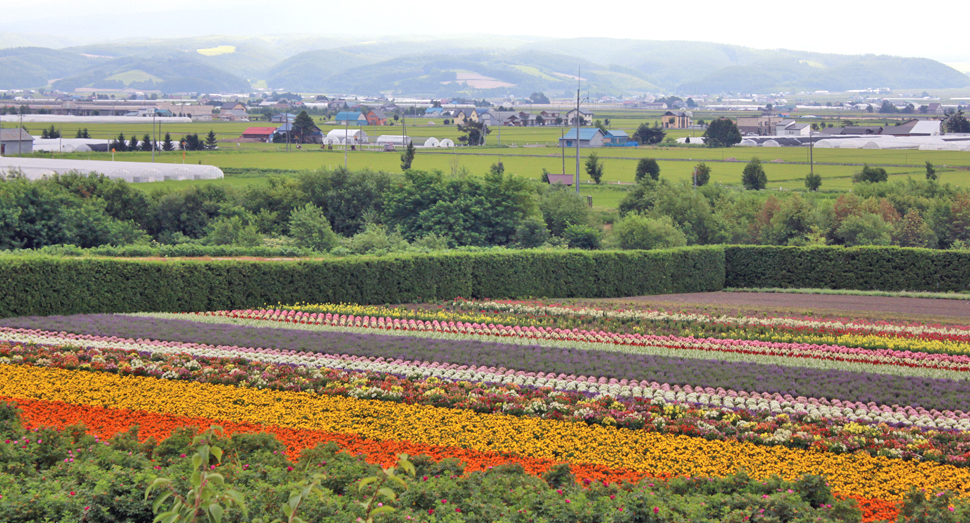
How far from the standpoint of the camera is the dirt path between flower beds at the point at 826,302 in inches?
1077

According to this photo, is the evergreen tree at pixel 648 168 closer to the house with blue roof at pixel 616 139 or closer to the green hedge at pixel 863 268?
the green hedge at pixel 863 268

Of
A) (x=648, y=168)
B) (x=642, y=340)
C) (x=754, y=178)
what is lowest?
(x=642, y=340)

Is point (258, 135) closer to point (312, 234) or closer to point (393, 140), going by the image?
point (393, 140)

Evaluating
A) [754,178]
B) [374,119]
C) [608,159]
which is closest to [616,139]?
[608,159]

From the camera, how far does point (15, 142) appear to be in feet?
261

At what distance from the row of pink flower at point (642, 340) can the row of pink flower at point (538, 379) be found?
4.14 meters

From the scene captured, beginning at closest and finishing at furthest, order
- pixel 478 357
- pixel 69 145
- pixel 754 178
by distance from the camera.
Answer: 1. pixel 478 357
2. pixel 754 178
3. pixel 69 145

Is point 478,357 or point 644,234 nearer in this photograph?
point 478,357

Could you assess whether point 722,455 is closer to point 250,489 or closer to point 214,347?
point 250,489

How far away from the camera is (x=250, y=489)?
846 cm

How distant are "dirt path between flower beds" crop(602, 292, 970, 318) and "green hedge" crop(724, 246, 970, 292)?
8.30ft

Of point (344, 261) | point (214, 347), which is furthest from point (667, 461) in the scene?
point (344, 261)

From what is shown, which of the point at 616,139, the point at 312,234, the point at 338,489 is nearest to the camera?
the point at 338,489

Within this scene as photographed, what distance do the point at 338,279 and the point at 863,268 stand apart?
905 inches
